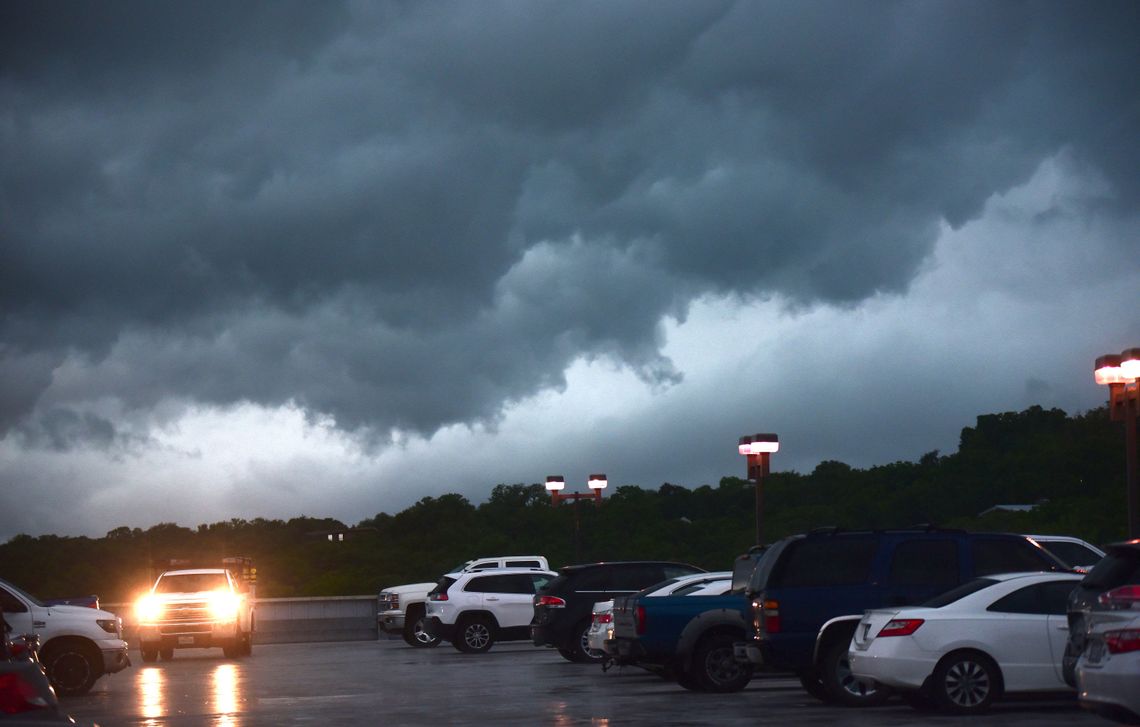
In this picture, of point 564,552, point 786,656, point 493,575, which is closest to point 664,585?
point 786,656

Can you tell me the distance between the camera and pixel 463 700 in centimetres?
1859

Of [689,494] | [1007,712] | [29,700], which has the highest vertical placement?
[689,494]

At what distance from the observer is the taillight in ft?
35.3

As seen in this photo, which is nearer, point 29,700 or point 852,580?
point 29,700

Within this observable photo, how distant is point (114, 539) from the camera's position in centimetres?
7069

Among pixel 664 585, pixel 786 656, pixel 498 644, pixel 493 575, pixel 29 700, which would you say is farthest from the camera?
pixel 498 644

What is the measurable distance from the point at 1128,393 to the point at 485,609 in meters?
14.1

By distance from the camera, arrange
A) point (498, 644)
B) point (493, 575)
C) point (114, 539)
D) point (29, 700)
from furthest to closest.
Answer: point (114, 539)
point (498, 644)
point (493, 575)
point (29, 700)

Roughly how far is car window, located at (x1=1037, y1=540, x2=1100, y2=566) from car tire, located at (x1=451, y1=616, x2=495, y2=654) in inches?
581

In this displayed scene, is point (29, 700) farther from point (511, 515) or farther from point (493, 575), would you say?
point (511, 515)

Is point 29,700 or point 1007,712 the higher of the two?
point 29,700

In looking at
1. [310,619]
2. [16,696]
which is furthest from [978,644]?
[310,619]

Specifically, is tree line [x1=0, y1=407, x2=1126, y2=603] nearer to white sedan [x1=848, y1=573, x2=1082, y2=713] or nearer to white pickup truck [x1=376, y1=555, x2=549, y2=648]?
white pickup truck [x1=376, y1=555, x2=549, y2=648]

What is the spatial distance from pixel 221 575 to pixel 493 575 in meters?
5.79
